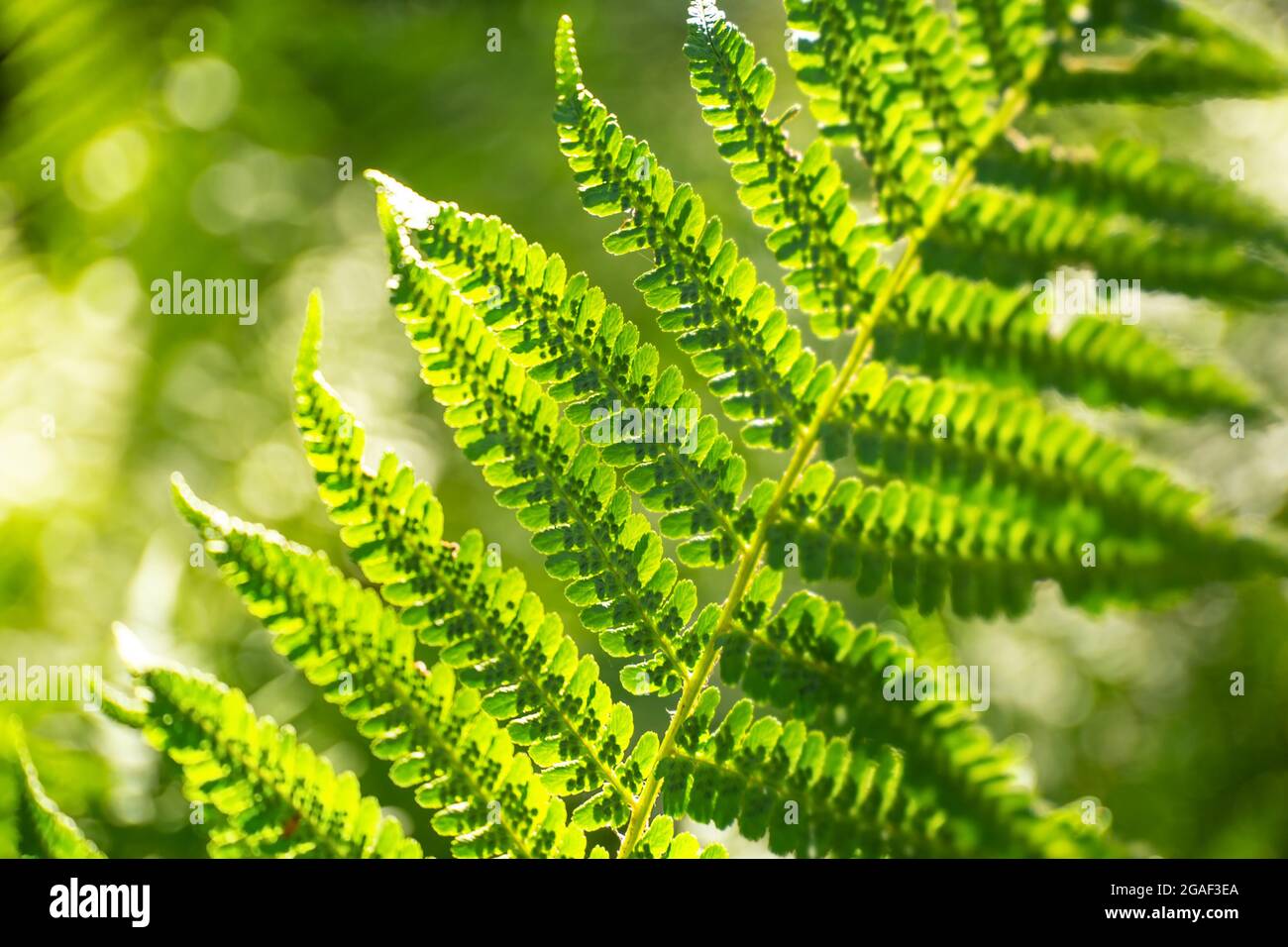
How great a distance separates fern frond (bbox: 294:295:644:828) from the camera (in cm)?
79

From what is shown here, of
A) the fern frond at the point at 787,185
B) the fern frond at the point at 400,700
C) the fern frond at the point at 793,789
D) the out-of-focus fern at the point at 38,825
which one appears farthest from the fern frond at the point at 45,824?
the fern frond at the point at 787,185

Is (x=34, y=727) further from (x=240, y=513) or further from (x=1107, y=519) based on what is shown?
(x=1107, y=519)

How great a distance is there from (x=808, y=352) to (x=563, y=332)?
0.68 feet

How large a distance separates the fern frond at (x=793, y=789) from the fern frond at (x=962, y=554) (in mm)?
127

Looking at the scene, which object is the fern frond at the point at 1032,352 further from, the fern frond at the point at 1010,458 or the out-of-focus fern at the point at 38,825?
the out-of-focus fern at the point at 38,825

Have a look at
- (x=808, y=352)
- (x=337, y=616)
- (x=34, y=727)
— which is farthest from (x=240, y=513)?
(x=808, y=352)

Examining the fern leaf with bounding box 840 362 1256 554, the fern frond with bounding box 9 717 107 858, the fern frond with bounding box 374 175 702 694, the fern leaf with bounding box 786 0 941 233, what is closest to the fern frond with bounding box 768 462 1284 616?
the fern leaf with bounding box 840 362 1256 554

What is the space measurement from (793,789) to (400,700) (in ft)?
1.08

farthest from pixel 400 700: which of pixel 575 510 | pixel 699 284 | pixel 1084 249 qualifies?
pixel 1084 249

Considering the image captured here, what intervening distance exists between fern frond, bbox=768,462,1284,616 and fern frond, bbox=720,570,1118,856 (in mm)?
38

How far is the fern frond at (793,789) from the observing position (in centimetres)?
69

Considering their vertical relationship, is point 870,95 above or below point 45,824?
above

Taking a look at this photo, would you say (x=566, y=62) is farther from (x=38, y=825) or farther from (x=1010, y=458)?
(x=38, y=825)

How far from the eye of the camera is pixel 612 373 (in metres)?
0.81
